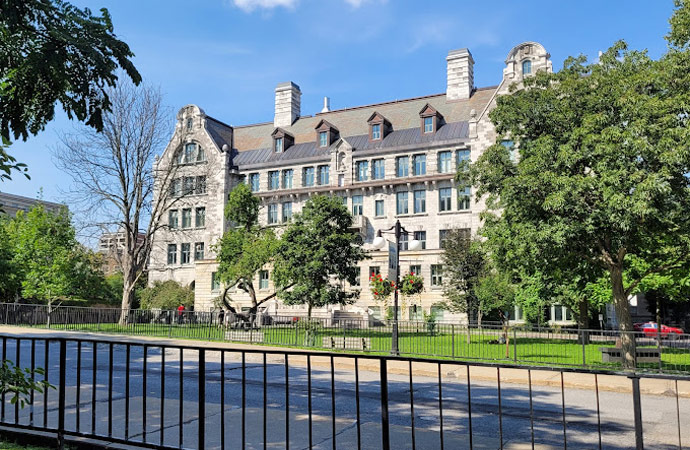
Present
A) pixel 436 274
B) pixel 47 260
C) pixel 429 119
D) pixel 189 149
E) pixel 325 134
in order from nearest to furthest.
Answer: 1. pixel 47 260
2. pixel 436 274
3. pixel 429 119
4. pixel 325 134
5. pixel 189 149

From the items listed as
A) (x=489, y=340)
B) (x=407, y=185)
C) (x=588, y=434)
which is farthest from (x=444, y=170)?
(x=588, y=434)

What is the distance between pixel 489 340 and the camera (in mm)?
26469

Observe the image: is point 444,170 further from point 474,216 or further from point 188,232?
point 188,232

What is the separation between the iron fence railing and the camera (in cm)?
1748

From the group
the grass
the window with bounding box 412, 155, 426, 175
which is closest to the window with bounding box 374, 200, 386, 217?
the window with bounding box 412, 155, 426, 175

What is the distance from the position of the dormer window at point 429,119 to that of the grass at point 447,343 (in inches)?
1053

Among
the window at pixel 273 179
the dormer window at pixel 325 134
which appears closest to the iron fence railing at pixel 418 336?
the window at pixel 273 179

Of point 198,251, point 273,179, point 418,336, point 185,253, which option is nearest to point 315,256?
point 418,336

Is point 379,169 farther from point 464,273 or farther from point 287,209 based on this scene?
point 464,273

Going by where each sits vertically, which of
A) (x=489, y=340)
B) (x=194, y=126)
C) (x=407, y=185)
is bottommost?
(x=489, y=340)

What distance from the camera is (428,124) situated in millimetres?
50188

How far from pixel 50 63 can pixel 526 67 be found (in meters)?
45.4

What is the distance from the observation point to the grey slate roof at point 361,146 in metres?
48.7

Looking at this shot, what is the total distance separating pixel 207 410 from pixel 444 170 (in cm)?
4234
